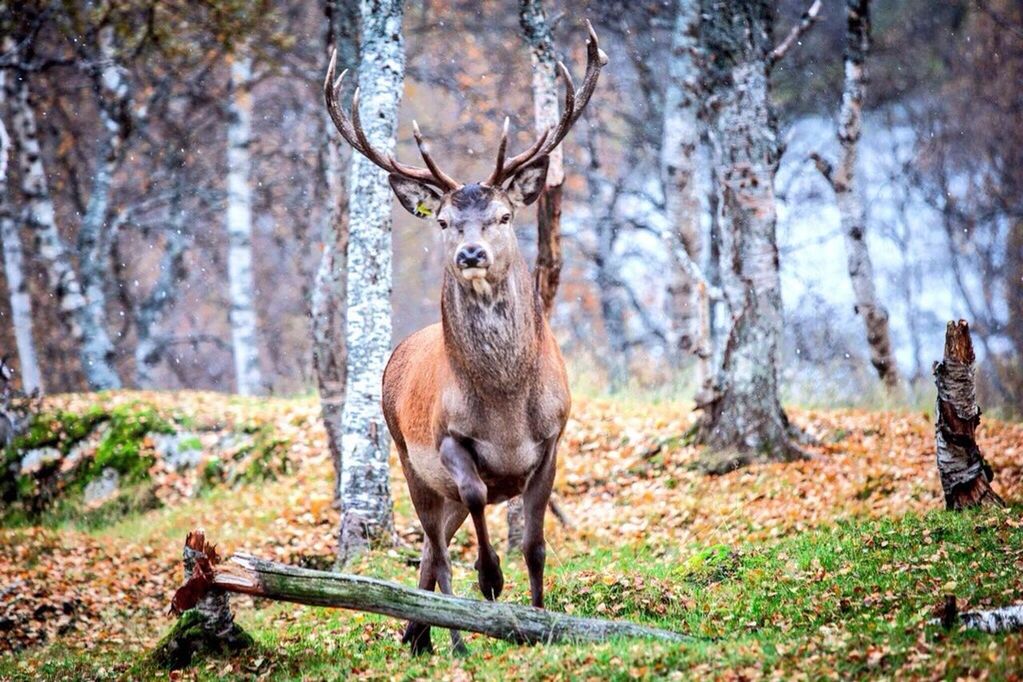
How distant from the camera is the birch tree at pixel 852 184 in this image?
13.5m

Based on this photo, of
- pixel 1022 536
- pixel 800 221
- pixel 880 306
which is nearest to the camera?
pixel 1022 536

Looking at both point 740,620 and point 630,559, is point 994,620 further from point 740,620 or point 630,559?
point 630,559

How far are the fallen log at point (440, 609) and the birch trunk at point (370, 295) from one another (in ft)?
11.1

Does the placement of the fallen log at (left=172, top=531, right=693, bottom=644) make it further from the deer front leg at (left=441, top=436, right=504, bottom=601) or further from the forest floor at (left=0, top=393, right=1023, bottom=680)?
the deer front leg at (left=441, top=436, right=504, bottom=601)

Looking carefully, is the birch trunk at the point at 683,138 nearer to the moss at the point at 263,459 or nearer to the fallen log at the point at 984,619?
the moss at the point at 263,459

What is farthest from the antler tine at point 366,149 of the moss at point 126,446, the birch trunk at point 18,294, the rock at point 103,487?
the birch trunk at point 18,294

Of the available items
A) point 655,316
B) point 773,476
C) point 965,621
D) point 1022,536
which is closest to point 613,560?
point 773,476

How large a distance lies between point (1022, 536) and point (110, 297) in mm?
20045

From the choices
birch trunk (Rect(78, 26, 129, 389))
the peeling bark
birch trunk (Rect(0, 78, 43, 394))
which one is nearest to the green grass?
the peeling bark

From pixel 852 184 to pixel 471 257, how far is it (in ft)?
29.8

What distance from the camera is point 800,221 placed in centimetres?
2539

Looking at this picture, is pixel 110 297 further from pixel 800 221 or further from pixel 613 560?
pixel 613 560

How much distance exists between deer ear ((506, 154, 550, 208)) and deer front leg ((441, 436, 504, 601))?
1.60m

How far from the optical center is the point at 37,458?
1399 centimetres
